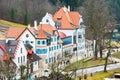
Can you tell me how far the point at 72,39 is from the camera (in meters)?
85.8

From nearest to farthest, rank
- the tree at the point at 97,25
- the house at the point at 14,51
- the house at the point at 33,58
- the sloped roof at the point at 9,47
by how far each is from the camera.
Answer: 1. the house at the point at 14,51
2. the sloped roof at the point at 9,47
3. the house at the point at 33,58
4. the tree at the point at 97,25

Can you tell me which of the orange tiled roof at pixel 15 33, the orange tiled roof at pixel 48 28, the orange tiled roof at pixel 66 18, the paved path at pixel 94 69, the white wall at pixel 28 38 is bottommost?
the paved path at pixel 94 69

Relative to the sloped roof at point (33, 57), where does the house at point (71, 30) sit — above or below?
above

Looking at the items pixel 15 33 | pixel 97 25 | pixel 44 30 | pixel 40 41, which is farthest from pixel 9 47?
pixel 97 25

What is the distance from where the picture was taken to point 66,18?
284 ft

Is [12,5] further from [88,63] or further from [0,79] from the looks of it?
[0,79]

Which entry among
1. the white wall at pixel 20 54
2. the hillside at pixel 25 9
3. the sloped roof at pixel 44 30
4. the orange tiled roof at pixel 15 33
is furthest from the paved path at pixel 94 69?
the hillside at pixel 25 9

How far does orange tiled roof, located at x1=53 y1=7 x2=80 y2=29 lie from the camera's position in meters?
85.6

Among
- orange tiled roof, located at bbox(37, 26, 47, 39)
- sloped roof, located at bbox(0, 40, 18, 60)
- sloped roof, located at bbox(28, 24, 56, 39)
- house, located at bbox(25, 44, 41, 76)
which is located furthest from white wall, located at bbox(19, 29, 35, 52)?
sloped roof, located at bbox(0, 40, 18, 60)

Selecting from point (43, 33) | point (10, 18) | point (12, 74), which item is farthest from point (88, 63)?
point (10, 18)

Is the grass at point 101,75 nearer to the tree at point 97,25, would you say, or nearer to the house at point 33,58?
the house at point 33,58

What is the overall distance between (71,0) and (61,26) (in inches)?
1707

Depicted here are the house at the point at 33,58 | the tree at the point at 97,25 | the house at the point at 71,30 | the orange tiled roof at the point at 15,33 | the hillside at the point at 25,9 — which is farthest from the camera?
the hillside at the point at 25,9

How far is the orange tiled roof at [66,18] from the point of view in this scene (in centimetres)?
8556
